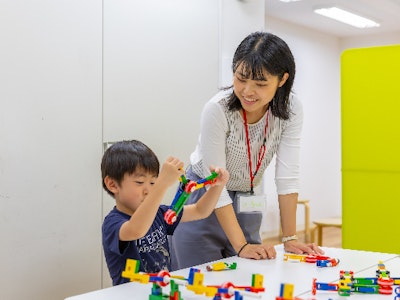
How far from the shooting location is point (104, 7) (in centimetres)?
281

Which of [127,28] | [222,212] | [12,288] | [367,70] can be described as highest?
[127,28]

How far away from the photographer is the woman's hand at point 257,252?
175cm

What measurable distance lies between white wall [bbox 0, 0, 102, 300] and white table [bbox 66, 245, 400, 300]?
117cm

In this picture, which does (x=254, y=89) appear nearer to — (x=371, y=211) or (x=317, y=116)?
(x=371, y=211)

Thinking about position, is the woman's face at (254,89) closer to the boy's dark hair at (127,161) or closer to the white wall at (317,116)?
the boy's dark hair at (127,161)

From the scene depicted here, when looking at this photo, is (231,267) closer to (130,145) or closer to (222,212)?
(222,212)

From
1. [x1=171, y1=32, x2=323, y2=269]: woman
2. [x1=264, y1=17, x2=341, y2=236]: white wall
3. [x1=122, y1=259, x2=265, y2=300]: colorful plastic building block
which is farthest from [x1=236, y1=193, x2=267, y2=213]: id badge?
[x1=264, y1=17, x2=341, y2=236]: white wall

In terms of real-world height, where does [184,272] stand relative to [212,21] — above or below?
below

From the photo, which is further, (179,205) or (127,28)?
(127,28)

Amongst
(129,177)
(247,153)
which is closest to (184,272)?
(129,177)

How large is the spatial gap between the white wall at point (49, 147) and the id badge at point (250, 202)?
1062mm

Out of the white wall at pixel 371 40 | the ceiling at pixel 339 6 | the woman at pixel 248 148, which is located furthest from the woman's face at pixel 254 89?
the white wall at pixel 371 40

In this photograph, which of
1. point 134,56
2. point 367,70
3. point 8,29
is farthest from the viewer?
point 134,56

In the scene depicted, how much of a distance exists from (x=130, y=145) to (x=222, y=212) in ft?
1.28
